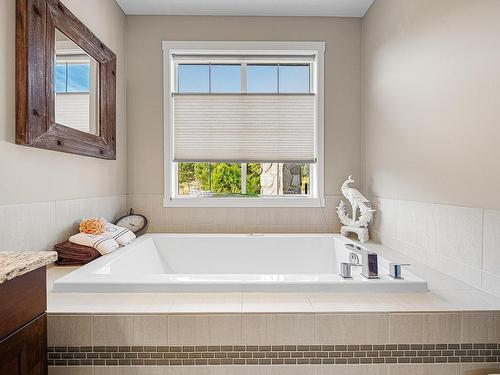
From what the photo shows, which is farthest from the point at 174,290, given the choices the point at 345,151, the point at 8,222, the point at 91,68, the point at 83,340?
the point at 345,151

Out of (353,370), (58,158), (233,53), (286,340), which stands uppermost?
(233,53)

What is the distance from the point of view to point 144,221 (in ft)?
9.30

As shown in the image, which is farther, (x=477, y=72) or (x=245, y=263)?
(x=245, y=263)

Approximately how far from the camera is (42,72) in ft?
5.65

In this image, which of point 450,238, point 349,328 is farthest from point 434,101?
point 349,328

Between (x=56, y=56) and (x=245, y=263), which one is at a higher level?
(x=56, y=56)

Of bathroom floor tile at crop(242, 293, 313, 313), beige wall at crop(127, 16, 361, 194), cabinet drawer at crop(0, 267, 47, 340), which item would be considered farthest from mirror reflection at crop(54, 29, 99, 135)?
bathroom floor tile at crop(242, 293, 313, 313)

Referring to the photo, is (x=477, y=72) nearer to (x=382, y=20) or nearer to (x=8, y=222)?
(x=382, y=20)

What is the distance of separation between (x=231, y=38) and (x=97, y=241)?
1999mm

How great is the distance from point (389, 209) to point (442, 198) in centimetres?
63

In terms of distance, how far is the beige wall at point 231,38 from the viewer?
114 inches

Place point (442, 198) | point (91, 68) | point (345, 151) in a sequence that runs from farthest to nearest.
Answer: point (345, 151), point (91, 68), point (442, 198)

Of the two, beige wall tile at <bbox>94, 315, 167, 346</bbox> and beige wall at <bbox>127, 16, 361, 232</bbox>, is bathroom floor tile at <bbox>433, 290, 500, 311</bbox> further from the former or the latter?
beige wall at <bbox>127, 16, 361, 232</bbox>

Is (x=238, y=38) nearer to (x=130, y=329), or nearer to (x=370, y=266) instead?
(x=370, y=266)
